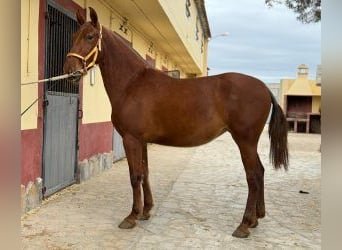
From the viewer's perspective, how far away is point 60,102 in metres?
4.96

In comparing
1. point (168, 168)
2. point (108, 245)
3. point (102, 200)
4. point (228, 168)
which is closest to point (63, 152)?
point (102, 200)

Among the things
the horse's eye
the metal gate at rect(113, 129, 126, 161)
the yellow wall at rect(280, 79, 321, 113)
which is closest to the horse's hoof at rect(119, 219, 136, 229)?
the horse's eye

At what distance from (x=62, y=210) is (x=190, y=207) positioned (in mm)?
1475

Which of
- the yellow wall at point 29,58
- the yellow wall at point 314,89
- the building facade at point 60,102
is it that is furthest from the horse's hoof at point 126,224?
the yellow wall at point 314,89

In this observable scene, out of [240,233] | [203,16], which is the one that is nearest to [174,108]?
[240,233]

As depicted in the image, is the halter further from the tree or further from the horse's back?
the tree

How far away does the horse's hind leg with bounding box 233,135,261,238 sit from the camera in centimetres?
359

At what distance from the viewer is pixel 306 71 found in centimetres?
2489

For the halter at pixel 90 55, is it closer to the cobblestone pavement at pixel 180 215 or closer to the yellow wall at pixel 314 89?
the cobblestone pavement at pixel 180 215

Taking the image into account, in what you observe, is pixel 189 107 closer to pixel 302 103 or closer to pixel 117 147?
pixel 117 147

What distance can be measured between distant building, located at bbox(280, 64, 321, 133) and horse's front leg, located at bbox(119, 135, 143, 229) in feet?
63.8

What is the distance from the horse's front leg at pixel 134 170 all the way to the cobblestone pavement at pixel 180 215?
11 cm

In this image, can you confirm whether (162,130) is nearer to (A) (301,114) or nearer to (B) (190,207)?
(B) (190,207)

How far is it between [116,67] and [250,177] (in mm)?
1746
